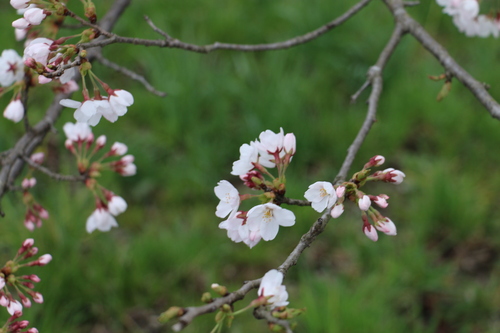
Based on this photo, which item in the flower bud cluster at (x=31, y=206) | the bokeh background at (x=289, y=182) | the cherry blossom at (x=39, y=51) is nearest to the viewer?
the cherry blossom at (x=39, y=51)

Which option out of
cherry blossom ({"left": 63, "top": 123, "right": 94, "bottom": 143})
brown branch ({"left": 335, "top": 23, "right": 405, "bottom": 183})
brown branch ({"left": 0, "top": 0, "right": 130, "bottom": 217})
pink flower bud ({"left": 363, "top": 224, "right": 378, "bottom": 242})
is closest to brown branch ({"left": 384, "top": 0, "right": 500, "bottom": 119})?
brown branch ({"left": 335, "top": 23, "right": 405, "bottom": 183})

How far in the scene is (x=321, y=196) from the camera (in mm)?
1266

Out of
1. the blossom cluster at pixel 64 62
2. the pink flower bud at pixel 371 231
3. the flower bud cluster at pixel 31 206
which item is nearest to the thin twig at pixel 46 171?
the flower bud cluster at pixel 31 206

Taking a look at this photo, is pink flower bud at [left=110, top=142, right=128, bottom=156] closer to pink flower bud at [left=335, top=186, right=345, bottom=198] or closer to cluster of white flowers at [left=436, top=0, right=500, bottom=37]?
pink flower bud at [left=335, top=186, right=345, bottom=198]

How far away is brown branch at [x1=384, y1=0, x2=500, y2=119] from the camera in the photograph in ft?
4.94

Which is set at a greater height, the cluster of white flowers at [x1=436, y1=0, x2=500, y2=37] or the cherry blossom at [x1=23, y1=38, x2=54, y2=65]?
the cluster of white flowers at [x1=436, y1=0, x2=500, y2=37]

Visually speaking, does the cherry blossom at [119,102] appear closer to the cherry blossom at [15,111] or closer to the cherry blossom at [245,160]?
the cherry blossom at [245,160]

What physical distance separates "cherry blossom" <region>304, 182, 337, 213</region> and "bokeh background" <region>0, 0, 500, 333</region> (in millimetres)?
1225

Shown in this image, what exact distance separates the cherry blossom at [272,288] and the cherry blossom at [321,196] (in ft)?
0.60

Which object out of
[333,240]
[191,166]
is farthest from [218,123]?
[333,240]

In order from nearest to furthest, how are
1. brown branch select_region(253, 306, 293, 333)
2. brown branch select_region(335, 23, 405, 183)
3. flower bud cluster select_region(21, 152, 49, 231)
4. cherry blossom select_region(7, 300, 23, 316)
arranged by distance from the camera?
brown branch select_region(253, 306, 293, 333)
cherry blossom select_region(7, 300, 23, 316)
brown branch select_region(335, 23, 405, 183)
flower bud cluster select_region(21, 152, 49, 231)

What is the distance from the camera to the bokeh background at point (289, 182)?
2580 mm

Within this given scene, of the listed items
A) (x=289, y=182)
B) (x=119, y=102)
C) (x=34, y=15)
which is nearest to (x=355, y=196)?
(x=119, y=102)

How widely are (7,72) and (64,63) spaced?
1.99ft
